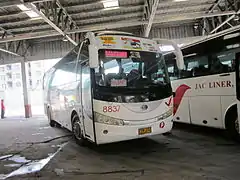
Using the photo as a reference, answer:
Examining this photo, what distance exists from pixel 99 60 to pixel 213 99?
3036 millimetres

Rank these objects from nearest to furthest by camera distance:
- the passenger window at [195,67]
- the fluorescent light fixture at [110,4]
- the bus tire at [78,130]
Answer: the bus tire at [78,130], the passenger window at [195,67], the fluorescent light fixture at [110,4]

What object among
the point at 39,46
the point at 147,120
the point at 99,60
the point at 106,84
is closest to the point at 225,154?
the point at 147,120

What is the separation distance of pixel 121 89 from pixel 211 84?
2490 mm

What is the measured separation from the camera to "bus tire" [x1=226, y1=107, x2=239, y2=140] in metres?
5.70

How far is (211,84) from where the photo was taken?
6164 mm

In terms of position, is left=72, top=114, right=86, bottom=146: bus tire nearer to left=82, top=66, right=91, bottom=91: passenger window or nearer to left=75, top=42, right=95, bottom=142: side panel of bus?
left=75, top=42, right=95, bottom=142: side panel of bus

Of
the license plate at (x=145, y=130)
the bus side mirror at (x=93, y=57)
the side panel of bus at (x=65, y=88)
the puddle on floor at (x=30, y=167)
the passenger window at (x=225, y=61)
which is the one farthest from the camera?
the side panel of bus at (x=65, y=88)

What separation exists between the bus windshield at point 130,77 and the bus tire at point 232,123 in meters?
1.56

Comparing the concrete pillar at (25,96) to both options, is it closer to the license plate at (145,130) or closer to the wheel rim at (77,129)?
the wheel rim at (77,129)

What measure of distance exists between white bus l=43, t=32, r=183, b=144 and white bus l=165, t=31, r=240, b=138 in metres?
1.35

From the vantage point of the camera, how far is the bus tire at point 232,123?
5697 mm

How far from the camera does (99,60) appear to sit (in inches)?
201

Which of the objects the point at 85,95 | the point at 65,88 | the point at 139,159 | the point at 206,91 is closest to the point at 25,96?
the point at 65,88

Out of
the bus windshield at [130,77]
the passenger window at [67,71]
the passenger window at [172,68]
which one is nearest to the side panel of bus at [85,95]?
the bus windshield at [130,77]
